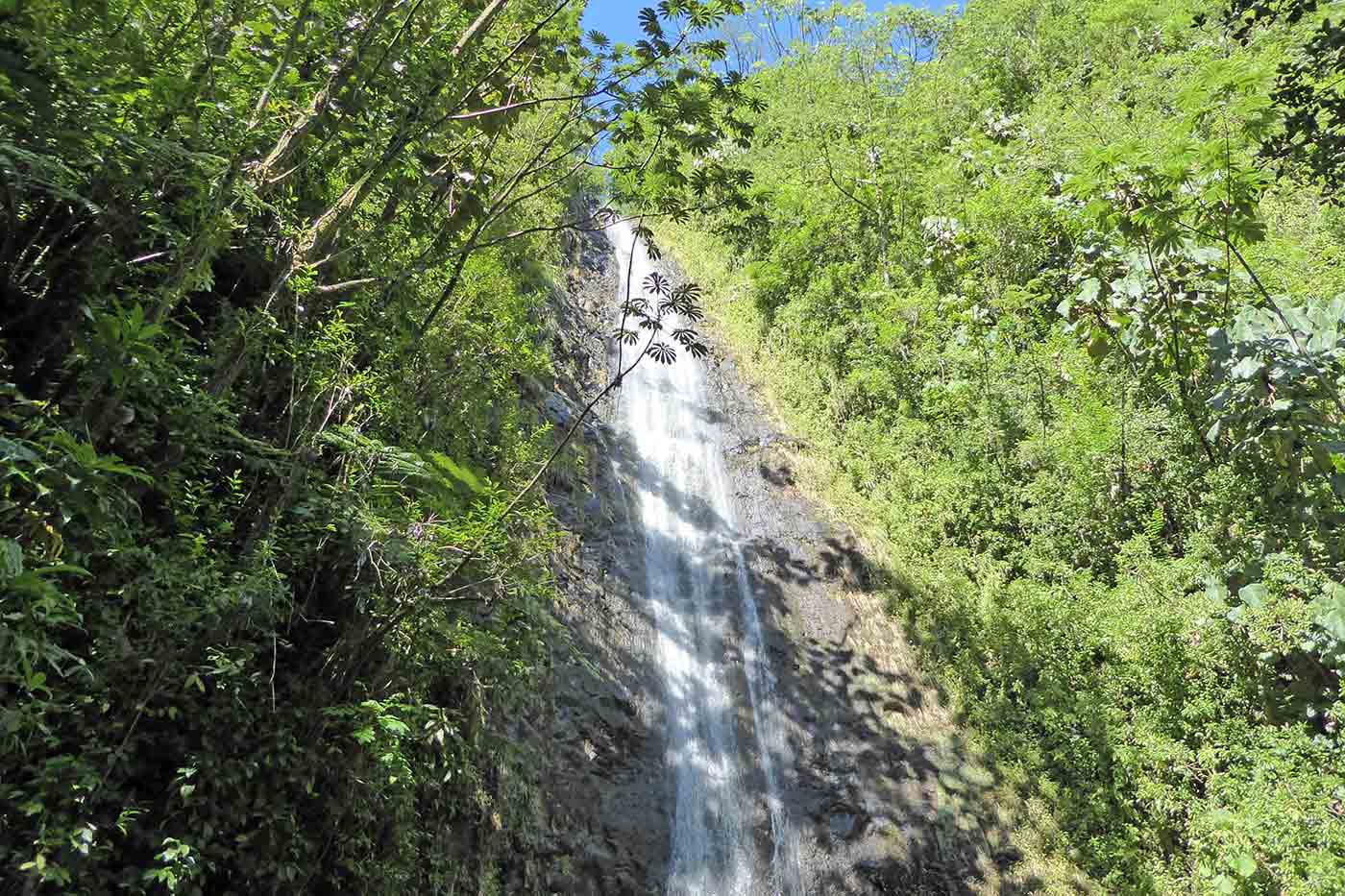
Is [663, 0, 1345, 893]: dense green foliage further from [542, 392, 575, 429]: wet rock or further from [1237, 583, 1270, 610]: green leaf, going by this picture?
[542, 392, 575, 429]: wet rock

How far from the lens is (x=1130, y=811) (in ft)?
18.8

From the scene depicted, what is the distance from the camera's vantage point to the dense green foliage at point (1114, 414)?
4699 mm

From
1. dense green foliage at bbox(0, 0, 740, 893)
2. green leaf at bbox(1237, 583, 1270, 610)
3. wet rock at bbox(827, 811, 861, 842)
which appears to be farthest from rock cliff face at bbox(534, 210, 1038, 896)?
green leaf at bbox(1237, 583, 1270, 610)

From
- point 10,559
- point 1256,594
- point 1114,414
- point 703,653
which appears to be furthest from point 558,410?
point 10,559

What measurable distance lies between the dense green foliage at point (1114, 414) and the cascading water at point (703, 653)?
1.72m

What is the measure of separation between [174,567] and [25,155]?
1.46 meters

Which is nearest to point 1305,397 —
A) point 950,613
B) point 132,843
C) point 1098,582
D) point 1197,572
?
point 1197,572

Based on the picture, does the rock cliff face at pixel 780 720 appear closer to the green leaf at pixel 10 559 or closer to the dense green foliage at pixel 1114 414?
the dense green foliage at pixel 1114 414

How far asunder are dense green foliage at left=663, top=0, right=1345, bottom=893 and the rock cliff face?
58 centimetres

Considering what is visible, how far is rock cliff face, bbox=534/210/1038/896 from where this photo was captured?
6.09 metres

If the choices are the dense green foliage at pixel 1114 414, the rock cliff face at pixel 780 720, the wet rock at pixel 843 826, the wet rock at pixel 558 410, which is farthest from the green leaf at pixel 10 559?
the wet rock at pixel 558 410

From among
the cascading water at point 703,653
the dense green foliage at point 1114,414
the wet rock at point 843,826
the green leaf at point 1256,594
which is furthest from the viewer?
the wet rock at point 843,826

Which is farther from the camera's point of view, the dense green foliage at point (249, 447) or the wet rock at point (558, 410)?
the wet rock at point (558, 410)

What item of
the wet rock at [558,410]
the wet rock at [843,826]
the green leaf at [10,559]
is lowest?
the wet rock at [843,826]
